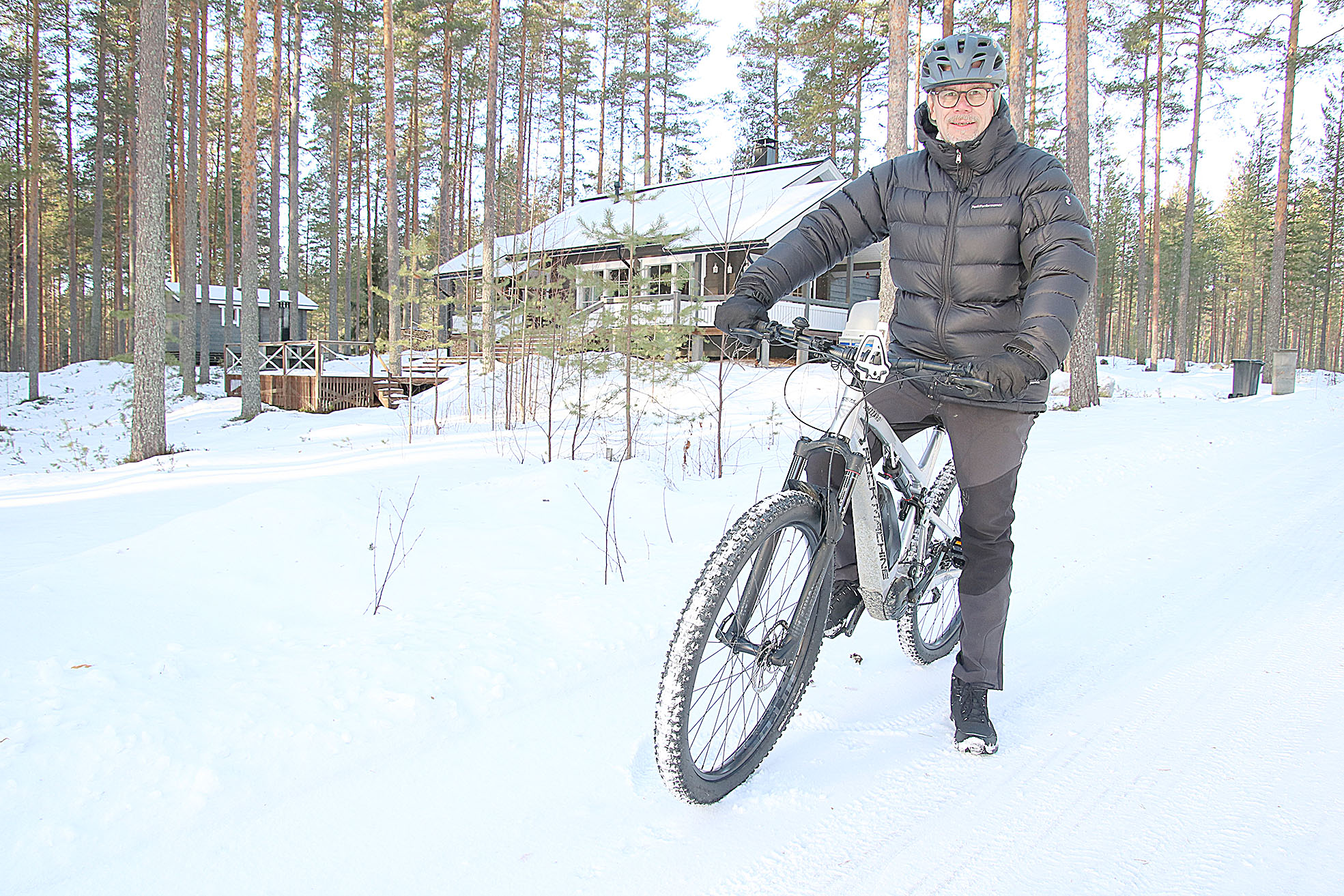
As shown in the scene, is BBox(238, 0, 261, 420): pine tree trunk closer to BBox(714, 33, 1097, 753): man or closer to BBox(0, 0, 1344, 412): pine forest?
BBox(0, 0, 1344, 412): pine forest

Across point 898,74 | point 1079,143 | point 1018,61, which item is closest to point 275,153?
point 898,74

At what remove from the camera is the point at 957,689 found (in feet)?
7.44

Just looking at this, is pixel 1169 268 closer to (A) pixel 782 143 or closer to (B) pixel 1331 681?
(A) pixel 782 143

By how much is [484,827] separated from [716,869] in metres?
0.56

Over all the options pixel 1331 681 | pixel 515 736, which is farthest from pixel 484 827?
pixel 1331 681

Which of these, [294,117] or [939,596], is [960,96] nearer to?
[939,596]

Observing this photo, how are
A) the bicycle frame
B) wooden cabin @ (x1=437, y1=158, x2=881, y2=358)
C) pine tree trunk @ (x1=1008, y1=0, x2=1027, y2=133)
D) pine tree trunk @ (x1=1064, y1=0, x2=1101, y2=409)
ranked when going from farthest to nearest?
wooden cabin @ (x1=437, y1=158, x2=881, y2=358) < pine tree trunk @ (x1=1064, y1=0, x2=1101, y2=409) < pine tree trunk @ (x1=1008, y1=0, x2=1027, y2=133) < the bicycle frame

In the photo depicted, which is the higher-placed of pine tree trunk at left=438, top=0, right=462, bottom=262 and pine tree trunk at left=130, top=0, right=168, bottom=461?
pine tree trunk at left=438, top=0, right=462, bottom=262

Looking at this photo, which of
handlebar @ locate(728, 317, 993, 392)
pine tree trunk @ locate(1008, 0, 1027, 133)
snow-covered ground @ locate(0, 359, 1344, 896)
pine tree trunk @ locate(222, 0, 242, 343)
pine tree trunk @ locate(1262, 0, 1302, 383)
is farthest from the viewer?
pine tree trunk @ locate(222, 0, 242, 343)

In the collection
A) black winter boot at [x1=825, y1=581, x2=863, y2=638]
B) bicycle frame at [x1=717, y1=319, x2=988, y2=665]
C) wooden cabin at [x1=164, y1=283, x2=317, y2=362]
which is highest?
wooden cabin at [x1=164, y1=283, x2=317, y2=362]

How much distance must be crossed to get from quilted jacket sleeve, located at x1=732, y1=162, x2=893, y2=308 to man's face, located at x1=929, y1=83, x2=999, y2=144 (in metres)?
0.24

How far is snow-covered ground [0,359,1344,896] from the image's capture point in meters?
1.65

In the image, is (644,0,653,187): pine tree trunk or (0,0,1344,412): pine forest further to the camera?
(644,0,653,187): pine tree trunk

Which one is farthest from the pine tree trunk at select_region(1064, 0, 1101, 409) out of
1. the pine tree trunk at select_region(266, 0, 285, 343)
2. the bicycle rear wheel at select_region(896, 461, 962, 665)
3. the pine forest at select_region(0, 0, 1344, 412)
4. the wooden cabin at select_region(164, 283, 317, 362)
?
the wooden cabin at select_region(164, 283, 317, 362)
